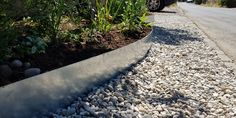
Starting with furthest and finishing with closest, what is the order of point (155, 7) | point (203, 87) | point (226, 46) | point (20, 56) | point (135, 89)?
point (155, 7), point (226, 46), point (203, 87), point (135, 89), point (20, 56)

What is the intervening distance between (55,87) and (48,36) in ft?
4.70

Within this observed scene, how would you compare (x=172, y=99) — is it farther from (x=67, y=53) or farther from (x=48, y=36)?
(x=48, y=36)

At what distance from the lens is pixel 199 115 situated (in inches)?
161

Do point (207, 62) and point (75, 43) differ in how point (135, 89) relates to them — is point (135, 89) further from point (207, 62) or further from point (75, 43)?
point (207, 62)

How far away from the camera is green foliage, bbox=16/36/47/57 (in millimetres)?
4445

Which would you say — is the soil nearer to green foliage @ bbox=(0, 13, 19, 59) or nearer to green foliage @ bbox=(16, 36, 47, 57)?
green foliage @ bbox=(16, 36, 47, 57)

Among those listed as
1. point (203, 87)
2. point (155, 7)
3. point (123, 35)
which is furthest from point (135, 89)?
point (155, 7)

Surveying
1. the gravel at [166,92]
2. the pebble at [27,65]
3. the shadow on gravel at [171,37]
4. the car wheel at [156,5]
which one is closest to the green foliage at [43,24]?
the pebble at [27,65]

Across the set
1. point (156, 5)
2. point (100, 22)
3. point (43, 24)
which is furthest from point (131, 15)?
point (156, 5)

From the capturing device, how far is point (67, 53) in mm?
5000

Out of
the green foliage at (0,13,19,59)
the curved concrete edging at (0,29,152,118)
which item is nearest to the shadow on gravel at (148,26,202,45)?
the curved concrete edging at (0,29,152,118)

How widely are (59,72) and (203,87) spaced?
2086mm

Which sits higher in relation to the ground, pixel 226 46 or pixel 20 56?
pixel 20 56

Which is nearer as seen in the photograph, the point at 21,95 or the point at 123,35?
the point at 21,95
